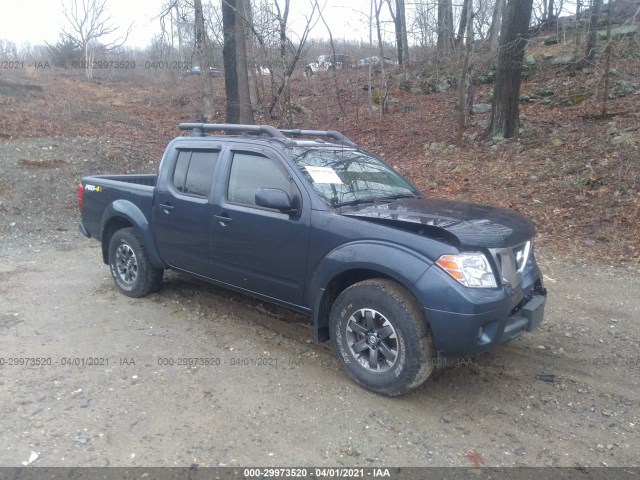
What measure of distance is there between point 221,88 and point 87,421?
24937 mm

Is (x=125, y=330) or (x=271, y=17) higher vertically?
(x=271, y=17)

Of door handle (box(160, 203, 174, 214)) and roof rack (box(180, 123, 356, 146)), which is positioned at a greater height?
roof rack (box(180, 123, 356, 146))

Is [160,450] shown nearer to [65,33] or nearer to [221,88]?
[221,88]

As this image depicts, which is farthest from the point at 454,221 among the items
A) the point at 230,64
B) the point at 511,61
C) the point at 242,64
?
the point at 230,64

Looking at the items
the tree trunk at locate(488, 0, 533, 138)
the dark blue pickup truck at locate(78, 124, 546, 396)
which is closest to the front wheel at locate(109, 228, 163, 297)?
the dark blue pickup truck at locate(78, 124, 546, 396)

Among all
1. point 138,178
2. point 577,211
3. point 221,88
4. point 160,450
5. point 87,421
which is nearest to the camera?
point 160,450

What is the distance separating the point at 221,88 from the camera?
2694 centimetres

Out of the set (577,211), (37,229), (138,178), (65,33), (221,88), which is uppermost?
(65,33)

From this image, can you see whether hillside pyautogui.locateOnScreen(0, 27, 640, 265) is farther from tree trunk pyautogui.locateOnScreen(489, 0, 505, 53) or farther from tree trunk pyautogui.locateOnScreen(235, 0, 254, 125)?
tree trunk pyautogui.locateOnScreen(235, 0, 254, 125)

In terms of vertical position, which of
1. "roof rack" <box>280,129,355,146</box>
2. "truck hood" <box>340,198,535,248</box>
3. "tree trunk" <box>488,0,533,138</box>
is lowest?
"truck hood" <box>340,198,535,248</box>

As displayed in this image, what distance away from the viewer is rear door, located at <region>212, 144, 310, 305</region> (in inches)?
178

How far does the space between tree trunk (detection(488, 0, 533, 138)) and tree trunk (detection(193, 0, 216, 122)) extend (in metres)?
9.78

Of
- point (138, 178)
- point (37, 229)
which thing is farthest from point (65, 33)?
point (138, 178)

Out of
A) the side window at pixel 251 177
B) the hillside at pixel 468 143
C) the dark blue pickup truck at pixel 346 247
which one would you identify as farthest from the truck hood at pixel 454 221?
the hillside at pixel 468 143
